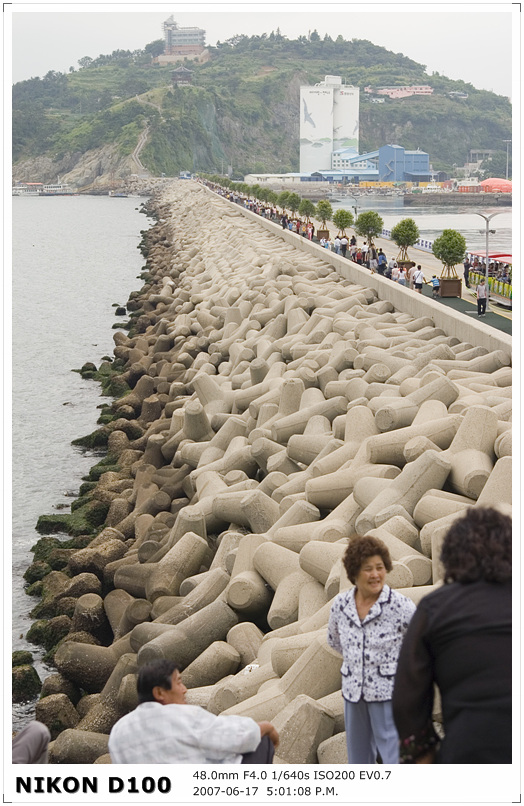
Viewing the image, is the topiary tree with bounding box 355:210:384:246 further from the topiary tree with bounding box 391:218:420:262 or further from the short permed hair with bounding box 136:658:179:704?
the short permed hair with bounding box 136:658:179:704

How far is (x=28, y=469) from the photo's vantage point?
1680 centimetres

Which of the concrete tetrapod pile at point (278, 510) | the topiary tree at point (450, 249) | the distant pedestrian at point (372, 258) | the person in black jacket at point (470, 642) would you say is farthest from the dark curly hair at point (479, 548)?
the distant pedestrian at point (372, 258)

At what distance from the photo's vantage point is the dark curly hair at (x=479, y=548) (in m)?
3.05

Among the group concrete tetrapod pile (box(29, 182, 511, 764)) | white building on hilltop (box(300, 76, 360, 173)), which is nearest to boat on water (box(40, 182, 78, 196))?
white building on hilltop (box(300, 76, 360, 173))

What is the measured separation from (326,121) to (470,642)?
139 metres

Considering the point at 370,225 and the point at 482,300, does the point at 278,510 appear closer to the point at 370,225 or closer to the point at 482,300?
the point at 482,300

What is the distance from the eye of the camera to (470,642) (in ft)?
9.87

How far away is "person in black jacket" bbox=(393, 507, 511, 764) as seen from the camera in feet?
9.89

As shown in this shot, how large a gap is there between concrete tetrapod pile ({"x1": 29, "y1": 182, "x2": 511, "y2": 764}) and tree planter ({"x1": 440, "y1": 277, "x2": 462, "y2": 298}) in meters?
3.23

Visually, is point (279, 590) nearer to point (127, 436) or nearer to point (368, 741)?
point (368, 741)

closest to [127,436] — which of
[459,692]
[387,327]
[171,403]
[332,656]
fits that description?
[171,403]

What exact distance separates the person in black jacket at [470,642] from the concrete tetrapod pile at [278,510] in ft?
7.08

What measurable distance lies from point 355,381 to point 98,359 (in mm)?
16123

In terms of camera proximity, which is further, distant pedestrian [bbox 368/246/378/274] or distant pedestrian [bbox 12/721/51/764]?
distant pedestrian [bbox 368/246/378/274]
